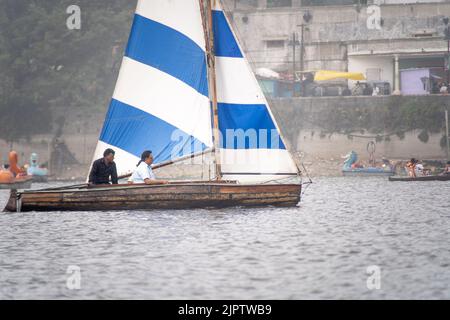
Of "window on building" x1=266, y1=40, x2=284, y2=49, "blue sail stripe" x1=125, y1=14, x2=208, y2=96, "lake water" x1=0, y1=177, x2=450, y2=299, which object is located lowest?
"lake water" x1=0, y1=177, x2=450, y2=299

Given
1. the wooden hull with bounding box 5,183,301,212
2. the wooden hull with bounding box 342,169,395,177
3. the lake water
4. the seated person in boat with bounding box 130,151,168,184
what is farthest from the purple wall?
the seated person in boat with bounding box 130,151,168,184

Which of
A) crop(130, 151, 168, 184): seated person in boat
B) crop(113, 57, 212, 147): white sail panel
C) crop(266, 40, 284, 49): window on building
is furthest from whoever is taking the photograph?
crop(266, 40, 284, 49): window on building

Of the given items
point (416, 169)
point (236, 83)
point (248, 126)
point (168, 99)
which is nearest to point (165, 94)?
point (168, 99)

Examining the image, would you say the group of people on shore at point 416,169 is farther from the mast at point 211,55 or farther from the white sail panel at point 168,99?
the mast at point 211,55

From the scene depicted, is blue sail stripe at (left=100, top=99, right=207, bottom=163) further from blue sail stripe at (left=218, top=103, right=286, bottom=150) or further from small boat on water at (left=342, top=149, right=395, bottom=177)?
small boat on water at (left=342, top=149, right=395, bottom=177)

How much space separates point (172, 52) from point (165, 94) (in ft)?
4.24

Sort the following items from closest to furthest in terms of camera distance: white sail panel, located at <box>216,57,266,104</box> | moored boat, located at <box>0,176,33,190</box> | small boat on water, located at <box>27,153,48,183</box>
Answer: white sail panel, located at <box>216,57,266,104</box>
moored boat, located at <box>0,176,33,190</box>
small boat on water, located at <box>27,153,48,183</box>

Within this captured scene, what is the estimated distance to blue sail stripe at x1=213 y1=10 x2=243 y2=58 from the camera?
32.8 meters

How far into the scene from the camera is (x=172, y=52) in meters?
33.4

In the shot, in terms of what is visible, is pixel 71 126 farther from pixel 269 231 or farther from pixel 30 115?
pixel 269 231

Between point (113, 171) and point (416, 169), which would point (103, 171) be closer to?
point (113, 171)
